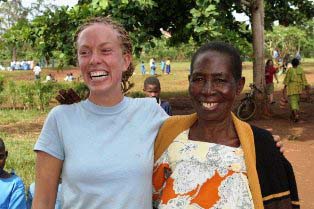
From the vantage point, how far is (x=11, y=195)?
11.9ft

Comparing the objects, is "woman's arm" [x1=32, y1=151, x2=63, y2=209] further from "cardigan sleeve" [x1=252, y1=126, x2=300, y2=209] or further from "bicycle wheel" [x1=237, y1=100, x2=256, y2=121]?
"bicycle wheel" [x1=237, y1=100, x2=256, y2=121]

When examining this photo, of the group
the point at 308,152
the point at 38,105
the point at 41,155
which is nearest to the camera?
the point at 41,155

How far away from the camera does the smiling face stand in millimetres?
1925

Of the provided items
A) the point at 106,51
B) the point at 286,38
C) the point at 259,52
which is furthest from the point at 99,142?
the point at 286,38

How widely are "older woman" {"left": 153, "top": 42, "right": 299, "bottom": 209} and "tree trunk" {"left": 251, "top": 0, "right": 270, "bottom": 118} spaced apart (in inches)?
369

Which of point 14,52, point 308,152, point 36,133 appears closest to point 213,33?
point 308,152

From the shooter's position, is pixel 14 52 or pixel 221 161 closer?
pixel 221 161

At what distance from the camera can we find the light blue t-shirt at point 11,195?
11.9 ft

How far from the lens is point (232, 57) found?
196cm

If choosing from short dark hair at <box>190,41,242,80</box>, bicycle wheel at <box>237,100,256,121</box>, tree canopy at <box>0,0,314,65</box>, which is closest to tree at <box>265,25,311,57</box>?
tree canopy at <box>0,0,314,65</box>

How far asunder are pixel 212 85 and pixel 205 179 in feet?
1.27

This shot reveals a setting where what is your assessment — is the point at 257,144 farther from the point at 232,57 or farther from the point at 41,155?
the point at 41,155

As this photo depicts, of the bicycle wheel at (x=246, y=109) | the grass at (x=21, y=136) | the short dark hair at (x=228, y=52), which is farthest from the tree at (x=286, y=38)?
the short dark hair at (x=228, y=52)

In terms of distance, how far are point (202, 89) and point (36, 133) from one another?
886 centimetres
